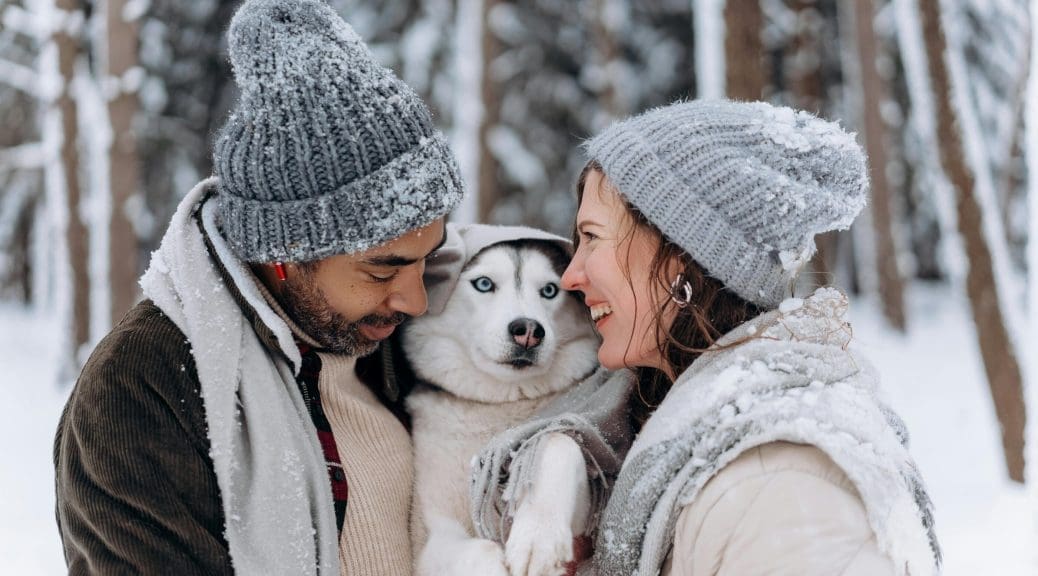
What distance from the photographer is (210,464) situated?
1.88 m

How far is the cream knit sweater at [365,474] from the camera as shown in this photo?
2.19m

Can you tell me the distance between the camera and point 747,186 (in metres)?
1.85

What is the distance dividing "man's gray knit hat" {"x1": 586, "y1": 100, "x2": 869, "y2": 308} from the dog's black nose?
705 millimetres

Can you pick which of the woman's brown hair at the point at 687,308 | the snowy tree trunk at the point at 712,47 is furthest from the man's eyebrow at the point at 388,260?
the snowy tree trunk at the point at 712,47

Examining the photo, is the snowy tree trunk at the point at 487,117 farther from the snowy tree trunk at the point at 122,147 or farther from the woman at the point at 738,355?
the woman at the point at 738,355

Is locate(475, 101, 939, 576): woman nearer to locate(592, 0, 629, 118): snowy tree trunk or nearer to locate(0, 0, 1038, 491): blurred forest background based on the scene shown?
locate(0, 0, 1038, 491): blurred forest background

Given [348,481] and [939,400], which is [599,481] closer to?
[348,481]

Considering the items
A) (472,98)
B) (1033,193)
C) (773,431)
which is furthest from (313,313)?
(472,98)

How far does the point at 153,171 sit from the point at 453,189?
1495 centimetres

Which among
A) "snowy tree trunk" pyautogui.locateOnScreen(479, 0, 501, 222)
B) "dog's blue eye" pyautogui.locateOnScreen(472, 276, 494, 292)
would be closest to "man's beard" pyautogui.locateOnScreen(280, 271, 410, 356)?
"dog's blue eye" pyautogui.locateOnScreen(472, 276, 494, 292)

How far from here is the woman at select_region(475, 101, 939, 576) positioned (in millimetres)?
1568

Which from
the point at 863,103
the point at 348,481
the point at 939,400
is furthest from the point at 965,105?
the point at 863,103

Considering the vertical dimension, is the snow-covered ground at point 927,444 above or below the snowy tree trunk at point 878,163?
below

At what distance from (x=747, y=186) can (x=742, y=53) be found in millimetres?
3964
